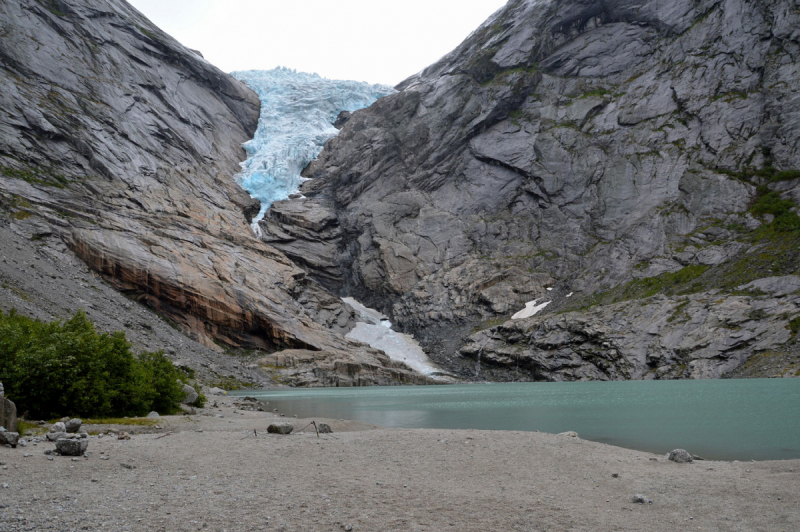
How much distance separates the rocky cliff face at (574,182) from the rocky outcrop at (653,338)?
13.6 inches

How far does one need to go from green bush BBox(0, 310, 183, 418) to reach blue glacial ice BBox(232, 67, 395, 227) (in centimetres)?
10152

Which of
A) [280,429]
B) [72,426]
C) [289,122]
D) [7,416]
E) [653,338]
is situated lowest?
[280,429]

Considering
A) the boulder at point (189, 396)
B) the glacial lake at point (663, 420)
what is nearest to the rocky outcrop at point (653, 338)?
the glacial lake at point (663, 420)

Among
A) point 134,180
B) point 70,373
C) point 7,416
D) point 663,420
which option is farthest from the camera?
point 134,180

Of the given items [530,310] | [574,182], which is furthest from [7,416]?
[574,182]

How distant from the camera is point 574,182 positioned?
349ft

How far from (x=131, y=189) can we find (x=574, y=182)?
85.3 meters

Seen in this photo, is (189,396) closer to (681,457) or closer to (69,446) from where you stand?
(69,446)

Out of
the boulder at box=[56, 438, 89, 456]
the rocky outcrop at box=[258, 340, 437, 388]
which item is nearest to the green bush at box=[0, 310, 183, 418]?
the boulder at box=[56, 438, 89, 456]

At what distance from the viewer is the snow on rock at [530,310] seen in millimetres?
91938

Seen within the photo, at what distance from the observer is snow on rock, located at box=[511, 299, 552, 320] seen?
91.9m

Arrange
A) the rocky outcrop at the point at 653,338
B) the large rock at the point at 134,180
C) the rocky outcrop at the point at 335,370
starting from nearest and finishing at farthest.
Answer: the rocky outcrop at the point at 653,338
the rocky outcrop at the point at 335,370
the large rock at the point at 134,180

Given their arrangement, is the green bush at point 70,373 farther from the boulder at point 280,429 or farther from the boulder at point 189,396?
the boulder at point 189,396

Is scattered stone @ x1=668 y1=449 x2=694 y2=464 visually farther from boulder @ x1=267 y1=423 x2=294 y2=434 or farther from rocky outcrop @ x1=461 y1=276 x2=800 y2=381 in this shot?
rocky outcrop @ x1=461 y1=276 x2=800 y2=381
